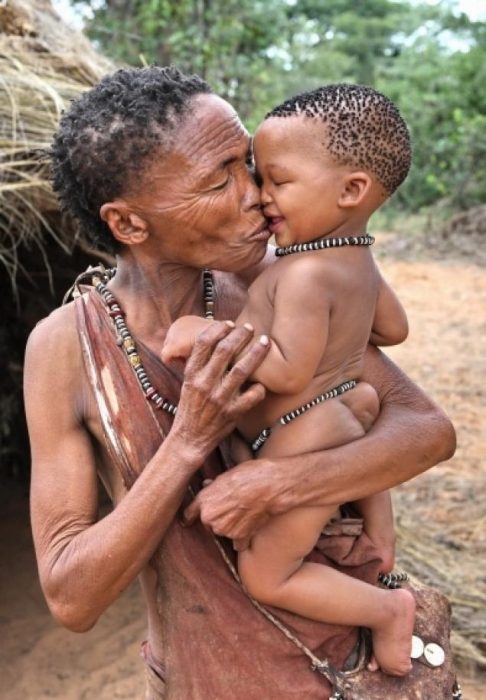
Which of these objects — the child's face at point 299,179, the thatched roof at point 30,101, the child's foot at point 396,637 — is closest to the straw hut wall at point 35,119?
the thatched roof at point 30,101

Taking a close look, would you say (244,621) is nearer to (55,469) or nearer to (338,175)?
(55,469)

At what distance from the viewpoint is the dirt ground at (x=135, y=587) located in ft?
13.0

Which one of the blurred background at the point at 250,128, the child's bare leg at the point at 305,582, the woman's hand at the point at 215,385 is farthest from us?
the blurred background at the point at 250,128

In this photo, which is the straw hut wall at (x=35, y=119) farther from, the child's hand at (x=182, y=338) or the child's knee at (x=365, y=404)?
the child's knee at (x=365, y=404)

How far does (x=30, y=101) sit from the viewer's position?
3580 mm

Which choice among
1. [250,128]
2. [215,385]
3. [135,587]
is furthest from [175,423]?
[250,128]

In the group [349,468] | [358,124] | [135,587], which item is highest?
[358,124]

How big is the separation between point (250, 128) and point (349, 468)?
7774mm

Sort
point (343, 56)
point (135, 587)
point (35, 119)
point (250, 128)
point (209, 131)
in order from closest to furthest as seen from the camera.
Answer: point (209, 131) → point (35, 119) → point (135, 587) → point (250, 128) → point (343, 56)

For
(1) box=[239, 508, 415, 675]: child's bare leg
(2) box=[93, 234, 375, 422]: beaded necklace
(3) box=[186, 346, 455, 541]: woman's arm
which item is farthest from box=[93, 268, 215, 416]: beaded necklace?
(1) box=[239, 508, 415, 675]: child's bare leg

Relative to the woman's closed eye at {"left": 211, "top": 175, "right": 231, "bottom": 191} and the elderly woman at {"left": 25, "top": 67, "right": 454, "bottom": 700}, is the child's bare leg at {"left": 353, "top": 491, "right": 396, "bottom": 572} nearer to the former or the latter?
the elderly woman at {"left": 25, "top": 67, "right": 454, "bottom": 700}

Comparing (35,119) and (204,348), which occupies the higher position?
(204,348)

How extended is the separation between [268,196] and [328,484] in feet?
2.02

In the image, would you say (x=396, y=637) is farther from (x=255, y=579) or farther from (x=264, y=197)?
(x=264, y=197)
